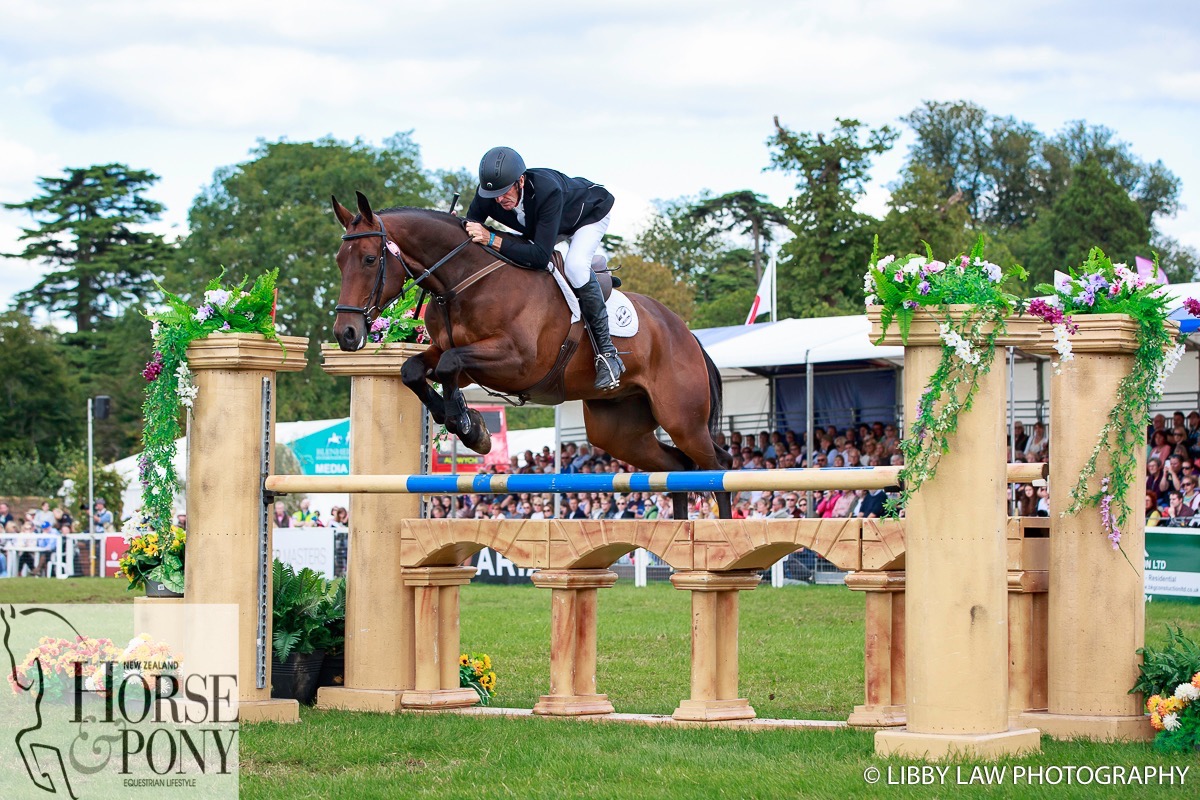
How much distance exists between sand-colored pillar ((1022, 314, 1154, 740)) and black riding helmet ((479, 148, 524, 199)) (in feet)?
8.82

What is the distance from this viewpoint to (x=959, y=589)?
17.6 feet

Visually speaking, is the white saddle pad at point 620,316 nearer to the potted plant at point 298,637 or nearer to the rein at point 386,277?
the rein at point 386,277

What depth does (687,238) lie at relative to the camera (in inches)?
2085

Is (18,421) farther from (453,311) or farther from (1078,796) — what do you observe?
(1078,796)

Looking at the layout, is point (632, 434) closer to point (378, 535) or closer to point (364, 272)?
point (378, 535)

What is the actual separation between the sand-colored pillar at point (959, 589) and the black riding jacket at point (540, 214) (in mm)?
2007

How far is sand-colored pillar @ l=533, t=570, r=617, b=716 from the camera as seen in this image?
6.75 metres

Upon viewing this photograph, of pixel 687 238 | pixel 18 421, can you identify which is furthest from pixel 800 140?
pixel 18 421

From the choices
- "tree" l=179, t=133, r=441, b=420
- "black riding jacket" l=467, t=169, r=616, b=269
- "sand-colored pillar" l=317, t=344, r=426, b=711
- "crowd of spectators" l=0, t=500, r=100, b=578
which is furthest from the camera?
"tree" l=179, t=133, r=441, b=420

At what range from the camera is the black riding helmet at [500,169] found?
6.55 meters

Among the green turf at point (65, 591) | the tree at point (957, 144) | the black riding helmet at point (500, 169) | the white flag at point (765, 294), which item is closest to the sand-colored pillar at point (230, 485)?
the black riding helmet at point (500, 169)

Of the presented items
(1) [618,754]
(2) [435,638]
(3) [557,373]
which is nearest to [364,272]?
(3) [557,373]

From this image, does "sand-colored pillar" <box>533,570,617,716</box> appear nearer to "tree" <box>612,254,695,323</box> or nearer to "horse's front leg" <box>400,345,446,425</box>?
"horse's front leg" <box>400,345,446,425</box>

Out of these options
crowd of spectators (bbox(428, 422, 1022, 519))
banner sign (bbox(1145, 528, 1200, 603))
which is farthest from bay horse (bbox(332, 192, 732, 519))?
banner sign (bbox(1145, 528, 1200, 603))
